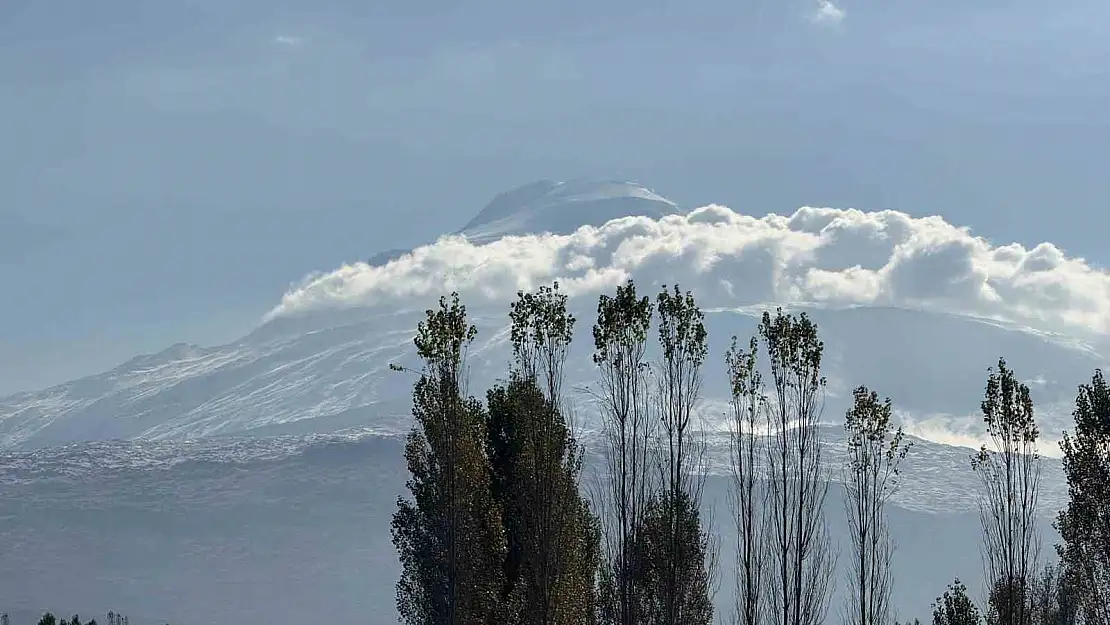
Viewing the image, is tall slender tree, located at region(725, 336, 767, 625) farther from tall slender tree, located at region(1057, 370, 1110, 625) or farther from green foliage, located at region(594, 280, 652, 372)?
tall slender tree, located at region(1057, 370, 1110, 625)

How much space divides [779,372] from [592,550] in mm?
8795

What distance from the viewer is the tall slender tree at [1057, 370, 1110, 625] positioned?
1505 inches

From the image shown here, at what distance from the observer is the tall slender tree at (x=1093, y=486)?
38.2m

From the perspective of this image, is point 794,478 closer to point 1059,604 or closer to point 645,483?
point 645,483

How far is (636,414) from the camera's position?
42656 millimetres

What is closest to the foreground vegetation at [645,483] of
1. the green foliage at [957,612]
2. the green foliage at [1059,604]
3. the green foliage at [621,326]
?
the green foliage at [621,326]

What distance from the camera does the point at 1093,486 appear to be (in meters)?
38.3

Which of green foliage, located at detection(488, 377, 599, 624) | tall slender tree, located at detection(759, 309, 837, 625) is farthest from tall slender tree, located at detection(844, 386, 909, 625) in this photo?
green foliage, located at detection(488, 377, 599, 624)

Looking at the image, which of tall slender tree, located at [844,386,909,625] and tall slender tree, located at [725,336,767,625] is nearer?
tall slender tree, located at [725,336,767,625]

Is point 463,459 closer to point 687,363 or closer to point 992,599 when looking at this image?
point 687,363

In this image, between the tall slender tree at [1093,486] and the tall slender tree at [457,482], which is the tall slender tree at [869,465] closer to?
the tall slender tree at [1093,486]

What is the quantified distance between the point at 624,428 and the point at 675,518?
122 inches

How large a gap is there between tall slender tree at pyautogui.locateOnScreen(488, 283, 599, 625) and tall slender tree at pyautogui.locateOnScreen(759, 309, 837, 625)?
5.89m

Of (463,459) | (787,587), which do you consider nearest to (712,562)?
(787,587)
